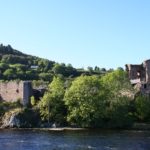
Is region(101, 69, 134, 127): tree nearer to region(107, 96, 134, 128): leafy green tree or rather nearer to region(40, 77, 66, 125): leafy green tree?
region(107, 96, 134, 128): leafy green tree

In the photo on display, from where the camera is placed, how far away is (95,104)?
426 ft

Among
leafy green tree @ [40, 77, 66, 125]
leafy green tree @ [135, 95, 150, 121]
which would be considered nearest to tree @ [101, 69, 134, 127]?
leafy green tree @ [135, 95, 150, 121]

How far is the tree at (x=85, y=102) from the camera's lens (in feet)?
419

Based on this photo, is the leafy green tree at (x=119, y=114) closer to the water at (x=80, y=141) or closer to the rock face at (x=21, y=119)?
the water at (x=80, y=141)

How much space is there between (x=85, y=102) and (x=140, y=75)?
34903 mm

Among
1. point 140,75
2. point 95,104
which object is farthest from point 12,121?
point 140,75

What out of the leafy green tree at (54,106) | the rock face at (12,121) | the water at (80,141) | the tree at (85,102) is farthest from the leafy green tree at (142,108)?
the rock face at (12,121)

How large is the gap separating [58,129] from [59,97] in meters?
12.8

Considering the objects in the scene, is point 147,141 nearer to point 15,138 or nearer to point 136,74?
point 15,138

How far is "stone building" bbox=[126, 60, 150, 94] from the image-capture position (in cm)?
14539

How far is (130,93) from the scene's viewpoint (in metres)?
139

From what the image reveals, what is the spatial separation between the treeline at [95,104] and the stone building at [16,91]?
20.3ft

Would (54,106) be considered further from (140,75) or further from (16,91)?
(140,75)

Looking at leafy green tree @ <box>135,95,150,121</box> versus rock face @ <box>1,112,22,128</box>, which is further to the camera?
rock face @ <box>1,112,22,128</box>
